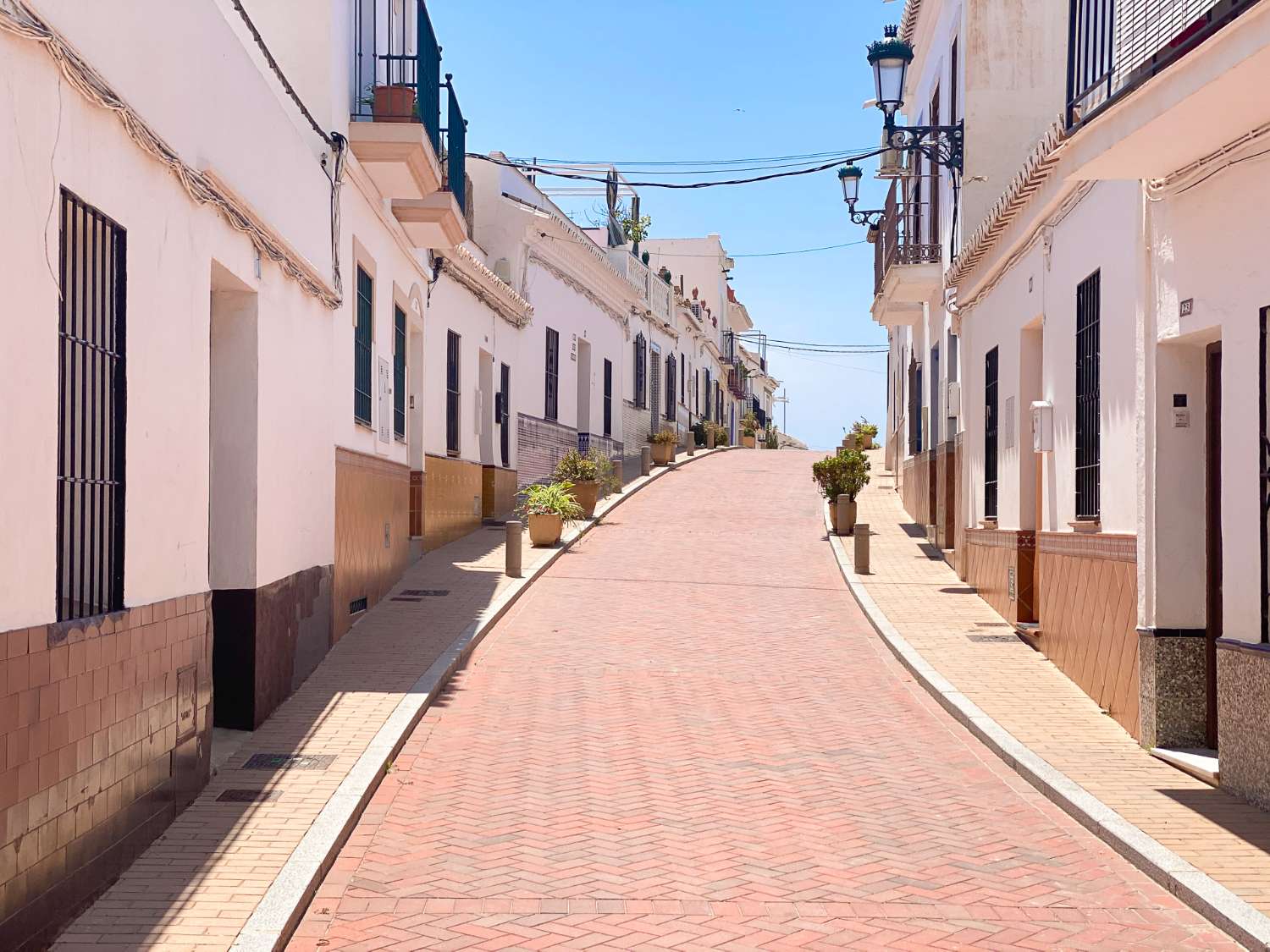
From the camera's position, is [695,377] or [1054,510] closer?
[1054,510]

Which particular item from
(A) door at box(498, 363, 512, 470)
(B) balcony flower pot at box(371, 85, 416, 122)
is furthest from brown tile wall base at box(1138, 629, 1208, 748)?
(A) door at box(498, 363, 512, 470)

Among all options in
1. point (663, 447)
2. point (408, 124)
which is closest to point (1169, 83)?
point (408, 124)

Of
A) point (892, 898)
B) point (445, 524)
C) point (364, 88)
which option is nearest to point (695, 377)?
point (445, 524)

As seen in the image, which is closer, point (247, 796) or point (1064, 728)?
point (247, 796)

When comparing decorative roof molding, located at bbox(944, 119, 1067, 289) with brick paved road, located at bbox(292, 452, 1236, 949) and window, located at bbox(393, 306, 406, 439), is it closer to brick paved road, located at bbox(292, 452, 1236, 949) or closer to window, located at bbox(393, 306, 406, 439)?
brick paved road, located at bbox(292, 452, 1236, 949)

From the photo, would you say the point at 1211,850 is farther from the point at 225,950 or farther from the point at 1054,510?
the point at 1054,510

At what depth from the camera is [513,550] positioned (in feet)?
Answer: 54.4

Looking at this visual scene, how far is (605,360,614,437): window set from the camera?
31312 mm

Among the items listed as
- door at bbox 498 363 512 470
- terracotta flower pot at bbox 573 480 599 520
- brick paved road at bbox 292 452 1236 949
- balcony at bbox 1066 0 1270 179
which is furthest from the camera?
terracotta flower pot at bbox 573 480 599 520

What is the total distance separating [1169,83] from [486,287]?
15.1 m

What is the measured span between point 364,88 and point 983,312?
7445 millimetres

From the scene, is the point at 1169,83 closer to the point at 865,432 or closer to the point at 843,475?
the point at 843,475

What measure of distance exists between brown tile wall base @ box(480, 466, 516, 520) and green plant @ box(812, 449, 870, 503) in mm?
5319

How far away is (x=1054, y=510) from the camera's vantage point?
1167 centimetres
